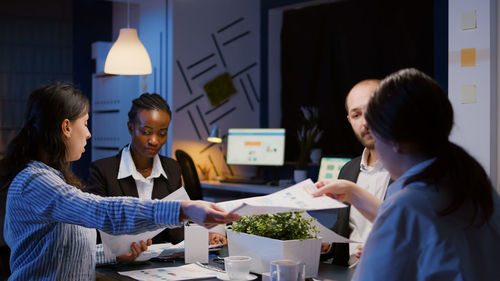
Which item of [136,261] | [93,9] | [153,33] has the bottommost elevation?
[136,261]

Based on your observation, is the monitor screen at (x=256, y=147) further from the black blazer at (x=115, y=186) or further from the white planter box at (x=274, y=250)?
the white planter box at (x=274, y=250)

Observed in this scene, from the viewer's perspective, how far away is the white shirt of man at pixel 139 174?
274 centimetres

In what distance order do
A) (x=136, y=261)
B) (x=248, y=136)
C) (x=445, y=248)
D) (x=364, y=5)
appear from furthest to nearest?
(x=248, y=136) → (x=364, y=5) → (x=136, y=261) → (x=445, y=248)

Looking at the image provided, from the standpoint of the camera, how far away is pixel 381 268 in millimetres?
1070

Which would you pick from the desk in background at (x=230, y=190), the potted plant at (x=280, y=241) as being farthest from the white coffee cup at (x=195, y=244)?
the desk in background at (x=230, y=190)

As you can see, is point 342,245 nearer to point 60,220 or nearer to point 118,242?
point 118,242

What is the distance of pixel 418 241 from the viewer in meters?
1.06

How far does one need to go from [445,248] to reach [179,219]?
0.72 m

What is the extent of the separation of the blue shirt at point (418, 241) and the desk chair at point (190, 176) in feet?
13.8

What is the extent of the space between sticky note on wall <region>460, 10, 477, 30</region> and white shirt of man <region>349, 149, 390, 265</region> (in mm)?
1043

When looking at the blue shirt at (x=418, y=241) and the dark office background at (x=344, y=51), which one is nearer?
the blue shirt at (x=418, y=241)

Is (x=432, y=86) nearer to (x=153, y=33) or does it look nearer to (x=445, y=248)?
(x=445, y=248)

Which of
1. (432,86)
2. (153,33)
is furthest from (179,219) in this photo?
(153,33)

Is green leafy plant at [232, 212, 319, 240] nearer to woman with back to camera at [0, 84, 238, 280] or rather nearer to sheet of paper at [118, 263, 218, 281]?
sheet of paper at [118, 263, 218, 281]
